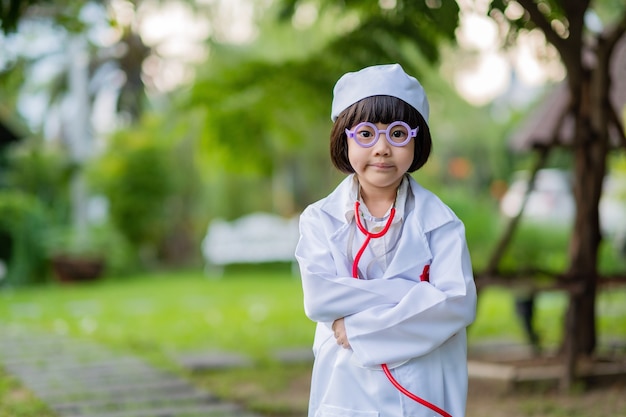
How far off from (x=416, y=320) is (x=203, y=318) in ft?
27.9

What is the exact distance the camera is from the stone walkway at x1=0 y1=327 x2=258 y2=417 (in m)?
5.66

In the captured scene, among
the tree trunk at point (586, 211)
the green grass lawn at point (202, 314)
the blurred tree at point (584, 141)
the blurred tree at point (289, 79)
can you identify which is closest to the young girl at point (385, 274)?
the blurred tree at point (289, 79)

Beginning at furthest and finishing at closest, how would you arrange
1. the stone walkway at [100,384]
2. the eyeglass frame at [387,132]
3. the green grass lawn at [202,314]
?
the green grass lawn at [202,314], the stone walkway at [100,384], the eyeglass frame at [387,132]

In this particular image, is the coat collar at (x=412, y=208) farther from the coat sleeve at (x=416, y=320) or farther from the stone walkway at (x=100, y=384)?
the stone walkway at (x=100, y=384)

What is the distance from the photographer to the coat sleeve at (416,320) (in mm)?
2555

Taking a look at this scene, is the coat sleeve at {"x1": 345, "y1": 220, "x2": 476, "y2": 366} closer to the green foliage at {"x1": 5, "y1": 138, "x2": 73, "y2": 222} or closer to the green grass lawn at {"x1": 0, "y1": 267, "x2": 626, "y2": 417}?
the green grass lawn at {"x1": 0, "y1": 267, "x2": 626, "y2": 417}

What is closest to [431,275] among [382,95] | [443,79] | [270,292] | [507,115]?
[382,95]

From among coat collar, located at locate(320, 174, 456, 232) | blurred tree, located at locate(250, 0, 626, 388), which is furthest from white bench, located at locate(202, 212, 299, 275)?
coat collar, located at locate(320, 174, 456, 232)

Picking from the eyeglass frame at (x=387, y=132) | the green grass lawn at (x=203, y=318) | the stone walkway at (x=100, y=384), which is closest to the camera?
the eyeglass frame at (x=387, y=132)

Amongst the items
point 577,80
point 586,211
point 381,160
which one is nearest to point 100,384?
point 586,211

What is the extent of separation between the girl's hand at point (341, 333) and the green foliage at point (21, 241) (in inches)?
564

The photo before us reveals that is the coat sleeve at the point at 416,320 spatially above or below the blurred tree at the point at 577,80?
below

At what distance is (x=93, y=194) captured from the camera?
781 inches

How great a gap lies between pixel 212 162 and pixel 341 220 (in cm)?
611
